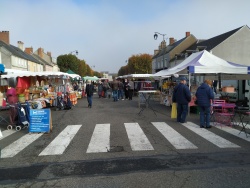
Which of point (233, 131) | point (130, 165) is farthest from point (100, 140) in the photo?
Answer: point (233, 131)

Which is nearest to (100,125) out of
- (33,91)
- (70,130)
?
(70,130)

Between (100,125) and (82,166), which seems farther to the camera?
(100,125)

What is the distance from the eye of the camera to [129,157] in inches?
233

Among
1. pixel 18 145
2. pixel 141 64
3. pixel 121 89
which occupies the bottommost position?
pixel 18 145

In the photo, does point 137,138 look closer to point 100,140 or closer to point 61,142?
point 100,140

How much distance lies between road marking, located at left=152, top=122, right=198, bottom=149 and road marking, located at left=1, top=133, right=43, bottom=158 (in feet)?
13.1

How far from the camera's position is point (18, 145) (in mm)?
7395

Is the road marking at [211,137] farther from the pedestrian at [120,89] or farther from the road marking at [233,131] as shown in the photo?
the pedestrian at [120,89]

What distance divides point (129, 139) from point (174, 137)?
1.34 meters

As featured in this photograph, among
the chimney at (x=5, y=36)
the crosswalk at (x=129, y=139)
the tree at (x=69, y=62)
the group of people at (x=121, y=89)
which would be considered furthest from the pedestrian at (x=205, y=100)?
the tree at (x=69, y=62)

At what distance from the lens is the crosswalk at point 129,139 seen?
671cm

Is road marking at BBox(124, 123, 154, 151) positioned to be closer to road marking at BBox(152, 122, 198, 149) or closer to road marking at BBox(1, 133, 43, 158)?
road marking at BBox(152, 122, 198, 149)

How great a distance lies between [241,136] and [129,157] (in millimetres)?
3952

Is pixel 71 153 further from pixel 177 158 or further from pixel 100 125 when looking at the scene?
pixel 100 125
